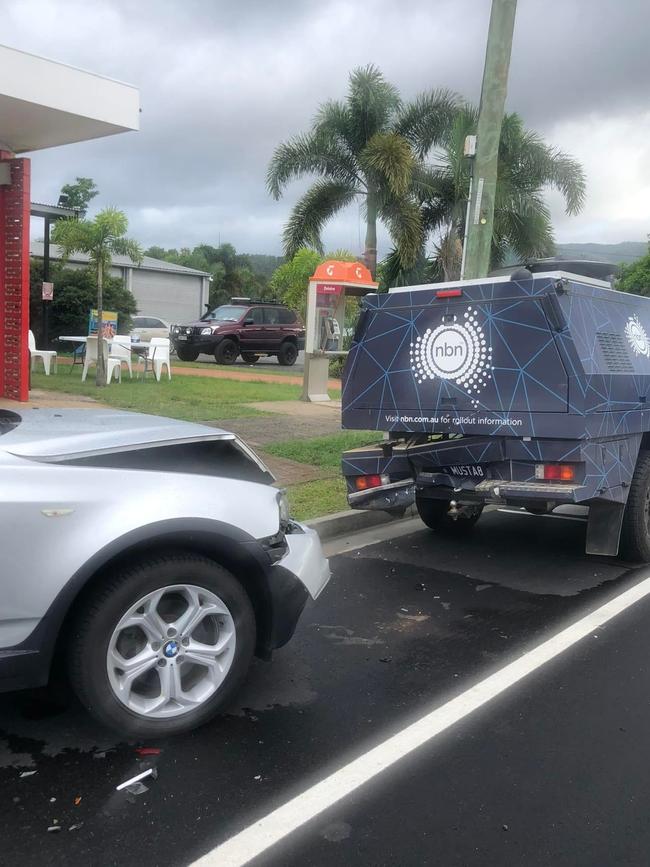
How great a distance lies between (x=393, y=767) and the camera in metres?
3.40

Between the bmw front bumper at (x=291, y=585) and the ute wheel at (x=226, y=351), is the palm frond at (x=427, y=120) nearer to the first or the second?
the ute wheel at (x=226, y=351)

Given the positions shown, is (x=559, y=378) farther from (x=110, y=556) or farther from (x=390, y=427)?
(x=110, y=556)

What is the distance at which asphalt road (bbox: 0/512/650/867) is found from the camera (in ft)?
9.41

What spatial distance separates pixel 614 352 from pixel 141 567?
13.7 ft

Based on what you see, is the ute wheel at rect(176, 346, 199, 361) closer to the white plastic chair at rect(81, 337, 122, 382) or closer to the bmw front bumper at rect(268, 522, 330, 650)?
the white plastic chair at rect(81, 337, 122, 382)

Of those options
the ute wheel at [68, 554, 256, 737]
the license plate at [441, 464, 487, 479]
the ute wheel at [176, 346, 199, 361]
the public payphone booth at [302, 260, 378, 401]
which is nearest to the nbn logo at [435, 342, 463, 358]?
the license plate at [441, 464, 487, 479]

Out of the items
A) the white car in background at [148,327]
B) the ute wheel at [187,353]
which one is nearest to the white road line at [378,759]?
the ute wheel at [187,353]

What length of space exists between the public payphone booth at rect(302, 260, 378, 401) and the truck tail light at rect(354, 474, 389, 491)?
8.89 meters

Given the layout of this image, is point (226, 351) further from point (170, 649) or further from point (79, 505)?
point (79, 505)

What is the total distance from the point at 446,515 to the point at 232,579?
164 inches

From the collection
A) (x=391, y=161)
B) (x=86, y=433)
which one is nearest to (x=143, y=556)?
(x=86, y=433)

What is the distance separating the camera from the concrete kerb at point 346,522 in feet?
23.8

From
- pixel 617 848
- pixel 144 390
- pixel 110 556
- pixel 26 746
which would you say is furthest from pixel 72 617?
pixel 144 390

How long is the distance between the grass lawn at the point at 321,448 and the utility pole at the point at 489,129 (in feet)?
8.52
